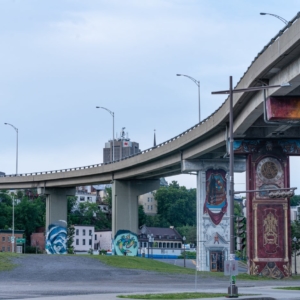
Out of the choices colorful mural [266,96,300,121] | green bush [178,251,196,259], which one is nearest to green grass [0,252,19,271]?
colorful mural [266,96,300,121]

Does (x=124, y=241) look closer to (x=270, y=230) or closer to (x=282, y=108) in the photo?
(x=270, y=230)

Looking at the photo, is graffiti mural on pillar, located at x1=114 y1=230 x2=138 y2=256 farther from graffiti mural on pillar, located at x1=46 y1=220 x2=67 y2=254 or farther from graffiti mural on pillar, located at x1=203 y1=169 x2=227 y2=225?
graffiti mural on pillar, located at x1=203 y1=169 x2=227 y2=225

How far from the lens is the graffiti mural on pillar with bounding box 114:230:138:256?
303ft

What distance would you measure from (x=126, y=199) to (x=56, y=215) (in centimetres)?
1702

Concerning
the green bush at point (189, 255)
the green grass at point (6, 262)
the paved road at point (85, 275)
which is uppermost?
the green grass at point (6, 262)

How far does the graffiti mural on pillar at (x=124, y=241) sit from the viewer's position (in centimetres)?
9231

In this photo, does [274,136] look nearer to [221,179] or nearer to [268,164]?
[268,164]

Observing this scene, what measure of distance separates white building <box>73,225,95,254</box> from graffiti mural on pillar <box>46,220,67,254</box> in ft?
142

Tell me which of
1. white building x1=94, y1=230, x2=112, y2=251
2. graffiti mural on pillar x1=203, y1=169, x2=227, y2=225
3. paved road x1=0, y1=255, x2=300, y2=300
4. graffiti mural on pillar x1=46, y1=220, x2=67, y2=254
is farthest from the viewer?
white building x1=94, y1=230, x2=112, y2=251

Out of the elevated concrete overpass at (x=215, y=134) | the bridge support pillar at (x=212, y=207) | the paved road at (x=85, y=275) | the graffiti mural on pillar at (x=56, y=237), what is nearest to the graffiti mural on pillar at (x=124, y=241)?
the elevated concrete overpass at (x=215, y=134)

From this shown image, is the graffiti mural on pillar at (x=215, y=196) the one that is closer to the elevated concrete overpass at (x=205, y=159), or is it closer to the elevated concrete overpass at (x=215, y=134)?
the elevated concrete overpass at (x=205, y=159)

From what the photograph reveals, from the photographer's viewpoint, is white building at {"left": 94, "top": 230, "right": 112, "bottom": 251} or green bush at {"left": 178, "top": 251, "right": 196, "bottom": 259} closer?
green bush at {"left": 178, "top": 251, "right": 196, "bottom": 259}

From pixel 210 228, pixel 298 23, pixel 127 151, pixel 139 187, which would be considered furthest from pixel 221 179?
pixel 127 151

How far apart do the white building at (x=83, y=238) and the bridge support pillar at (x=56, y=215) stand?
144ft
